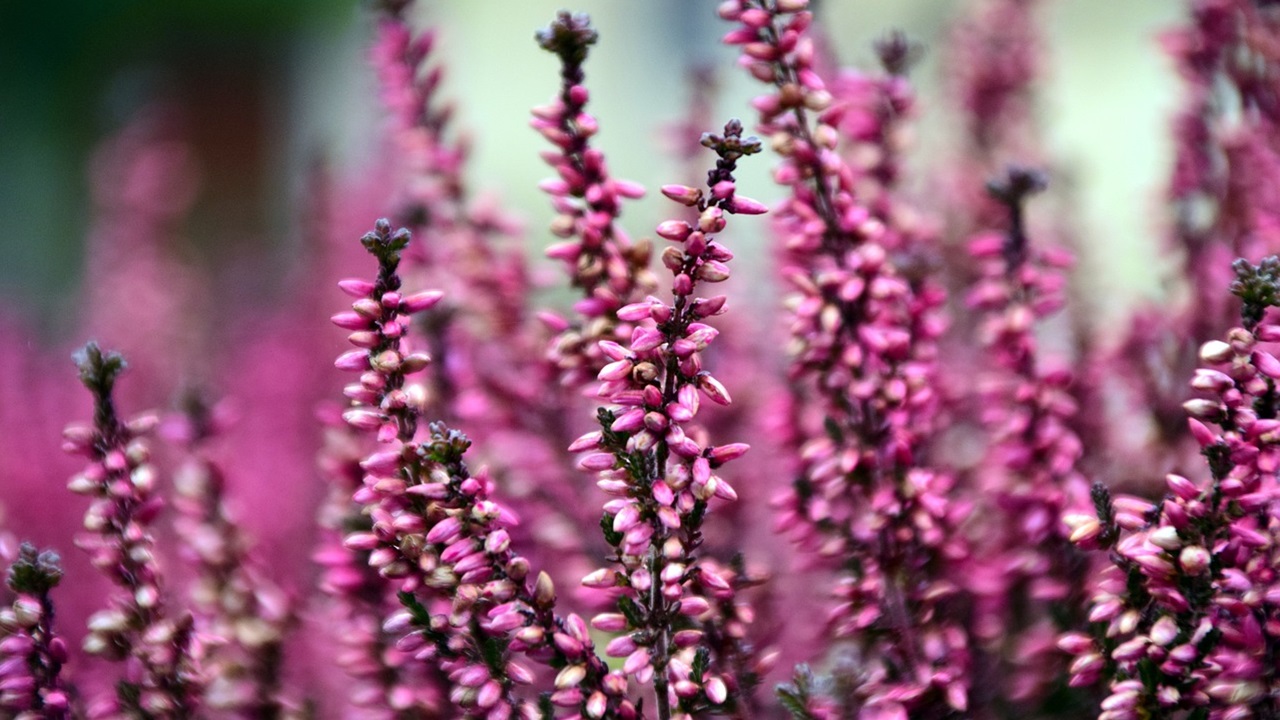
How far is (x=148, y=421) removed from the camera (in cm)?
62

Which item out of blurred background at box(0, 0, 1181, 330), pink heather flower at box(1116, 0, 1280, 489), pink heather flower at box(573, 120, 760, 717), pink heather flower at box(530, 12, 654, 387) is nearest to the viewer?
pink heather flower at box(573, 120, 760, 717)

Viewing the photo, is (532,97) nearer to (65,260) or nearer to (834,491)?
(65,260)

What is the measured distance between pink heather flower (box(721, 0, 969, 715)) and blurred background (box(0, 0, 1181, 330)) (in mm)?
1442

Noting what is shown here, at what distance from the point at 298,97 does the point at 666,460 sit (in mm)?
3887

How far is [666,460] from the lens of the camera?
1.78ft

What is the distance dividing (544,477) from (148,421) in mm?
324

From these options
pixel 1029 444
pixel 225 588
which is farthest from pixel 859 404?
pixel 225 588

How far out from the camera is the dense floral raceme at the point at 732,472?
54cm

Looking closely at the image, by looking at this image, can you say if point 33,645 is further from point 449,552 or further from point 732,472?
point 732,472

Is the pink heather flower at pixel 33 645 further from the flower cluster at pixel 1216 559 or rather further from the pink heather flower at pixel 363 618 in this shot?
the flower cluster at pixel 1216 559

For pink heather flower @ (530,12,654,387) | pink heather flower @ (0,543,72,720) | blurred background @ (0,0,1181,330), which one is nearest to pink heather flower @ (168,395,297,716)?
pink heather flower @ (0,543,72,720)

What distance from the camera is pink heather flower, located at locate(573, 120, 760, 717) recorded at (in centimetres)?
52

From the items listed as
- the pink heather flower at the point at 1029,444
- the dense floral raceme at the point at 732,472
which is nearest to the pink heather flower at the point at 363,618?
the dense floral raceme at the point at 732,472

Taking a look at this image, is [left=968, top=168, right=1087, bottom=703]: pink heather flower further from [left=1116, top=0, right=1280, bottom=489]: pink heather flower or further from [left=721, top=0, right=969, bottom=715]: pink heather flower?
[left=1116, top=0, right=1280, bottom=489]: pink heather flower
